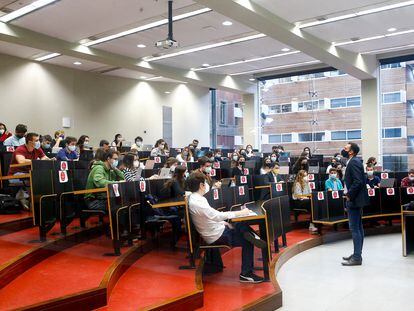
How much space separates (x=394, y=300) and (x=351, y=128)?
876 centimetres

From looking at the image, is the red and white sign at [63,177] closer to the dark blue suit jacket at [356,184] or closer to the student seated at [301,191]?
the dark blue suit jacket at [356,184]

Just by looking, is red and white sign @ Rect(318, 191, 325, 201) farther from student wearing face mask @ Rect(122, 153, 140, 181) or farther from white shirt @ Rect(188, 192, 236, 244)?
white shirt @ Rect(188, 192, 236, 244)

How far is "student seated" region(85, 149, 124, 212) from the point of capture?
462cm

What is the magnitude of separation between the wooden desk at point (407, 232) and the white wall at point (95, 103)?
877cm

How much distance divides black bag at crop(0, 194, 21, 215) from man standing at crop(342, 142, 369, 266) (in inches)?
160

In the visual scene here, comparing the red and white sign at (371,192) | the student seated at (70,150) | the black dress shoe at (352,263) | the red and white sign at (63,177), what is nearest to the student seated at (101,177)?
the red and white sign at (63,177)

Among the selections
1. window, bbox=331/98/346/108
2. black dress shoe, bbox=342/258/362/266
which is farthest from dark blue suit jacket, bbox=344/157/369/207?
window, bbox=331/98/346/108

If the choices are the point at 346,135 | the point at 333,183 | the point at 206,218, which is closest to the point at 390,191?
the point at 333,183

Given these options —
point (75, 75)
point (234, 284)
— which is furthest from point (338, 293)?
point (75, 75)

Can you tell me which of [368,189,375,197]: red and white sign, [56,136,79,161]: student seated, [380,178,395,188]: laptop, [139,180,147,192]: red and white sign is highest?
[56,136,79,161]: student seated

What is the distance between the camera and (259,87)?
46.8 feet

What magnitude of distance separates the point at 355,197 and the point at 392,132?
285 inches

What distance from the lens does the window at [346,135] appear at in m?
12.1

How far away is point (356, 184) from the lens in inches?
203
